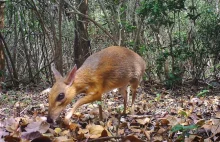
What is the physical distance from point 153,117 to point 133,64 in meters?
1.67

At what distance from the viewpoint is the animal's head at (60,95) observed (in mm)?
4250

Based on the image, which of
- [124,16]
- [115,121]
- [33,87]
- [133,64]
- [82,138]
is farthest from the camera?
[124,16]

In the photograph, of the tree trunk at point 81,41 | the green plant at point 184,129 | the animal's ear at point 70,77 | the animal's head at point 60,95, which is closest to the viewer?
the green plant at point 184,129

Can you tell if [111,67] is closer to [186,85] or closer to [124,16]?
[186,85]

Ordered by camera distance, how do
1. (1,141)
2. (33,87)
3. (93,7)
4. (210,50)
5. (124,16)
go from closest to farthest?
(1,141) < (210,50) < (33,87) < (124,16) < (93,7)

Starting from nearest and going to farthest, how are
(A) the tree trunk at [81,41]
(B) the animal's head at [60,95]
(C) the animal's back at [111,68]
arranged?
1. (B) the animal's head at [60,95]
2. (C) the animal's back at [111,68]
3. (A) the tree trunk at [81,41]

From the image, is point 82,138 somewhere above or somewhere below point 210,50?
below

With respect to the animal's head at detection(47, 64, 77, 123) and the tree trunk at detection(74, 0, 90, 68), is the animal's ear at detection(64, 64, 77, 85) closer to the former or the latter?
the animal's head at detection(47, 64, 77, 123)

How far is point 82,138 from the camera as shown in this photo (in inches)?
125

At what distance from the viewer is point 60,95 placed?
4.40 meters

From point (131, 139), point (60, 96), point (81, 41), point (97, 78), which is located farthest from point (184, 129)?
point (81, 41)

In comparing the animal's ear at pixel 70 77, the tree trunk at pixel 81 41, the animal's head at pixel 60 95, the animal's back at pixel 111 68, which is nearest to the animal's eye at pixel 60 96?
the animal's head at pixel 60 95

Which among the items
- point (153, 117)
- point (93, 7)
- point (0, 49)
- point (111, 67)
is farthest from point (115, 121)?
point (93, 7)

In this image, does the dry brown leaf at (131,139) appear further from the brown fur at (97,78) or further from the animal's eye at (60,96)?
the animal's eye at (60,96)
